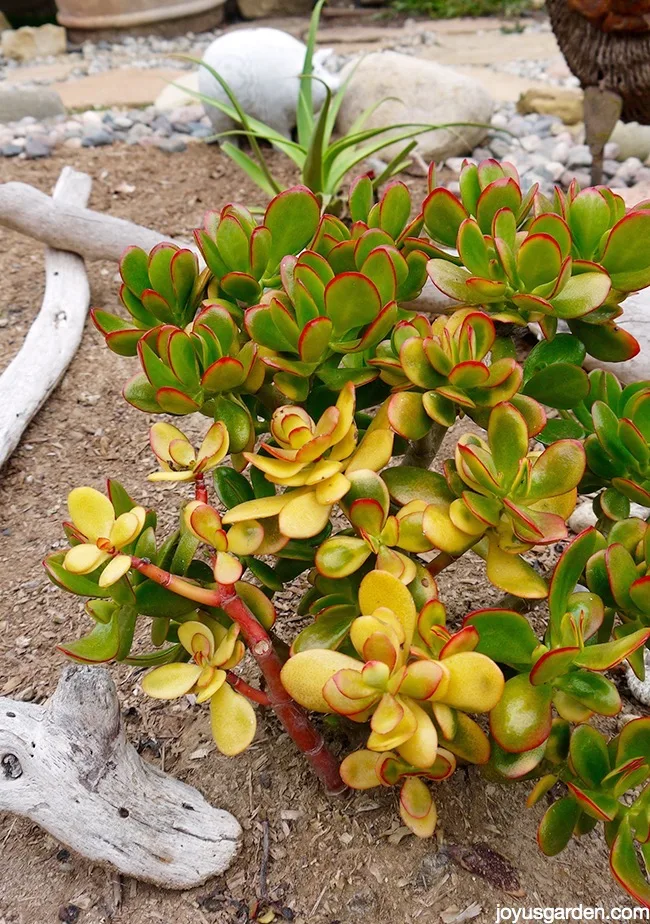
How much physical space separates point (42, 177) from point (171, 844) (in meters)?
2.85

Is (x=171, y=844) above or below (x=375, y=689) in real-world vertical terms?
below

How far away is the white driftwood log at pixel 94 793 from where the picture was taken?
2.95 feet

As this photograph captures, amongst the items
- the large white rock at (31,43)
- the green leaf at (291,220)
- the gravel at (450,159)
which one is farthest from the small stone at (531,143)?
the large white rock at (31,43)

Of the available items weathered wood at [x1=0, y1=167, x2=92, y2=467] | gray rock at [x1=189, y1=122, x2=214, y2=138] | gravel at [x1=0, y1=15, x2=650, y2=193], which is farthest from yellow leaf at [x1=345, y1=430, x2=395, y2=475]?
gray rock at [x1=189, y1=122, x2=214, y2=138]

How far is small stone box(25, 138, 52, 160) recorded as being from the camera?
3.36 meters

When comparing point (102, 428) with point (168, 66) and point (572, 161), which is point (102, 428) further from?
point (168, 66)

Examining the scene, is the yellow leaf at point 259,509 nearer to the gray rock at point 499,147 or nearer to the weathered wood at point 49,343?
the weathered wood at point 49,343

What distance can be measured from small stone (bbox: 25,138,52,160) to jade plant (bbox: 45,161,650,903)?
9.60 ft

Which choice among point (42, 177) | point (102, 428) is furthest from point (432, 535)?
point (42, 177)

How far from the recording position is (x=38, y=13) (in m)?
7.59

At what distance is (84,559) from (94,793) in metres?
0.39

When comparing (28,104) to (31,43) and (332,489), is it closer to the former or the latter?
(31,43)

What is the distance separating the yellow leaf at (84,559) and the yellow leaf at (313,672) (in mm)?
186

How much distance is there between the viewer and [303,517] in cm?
69
